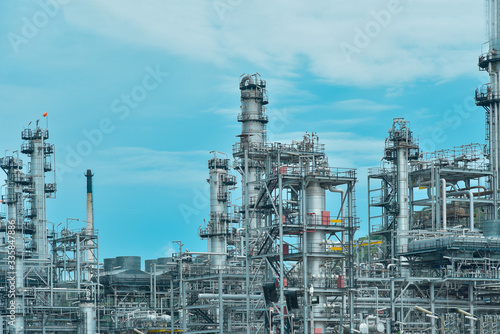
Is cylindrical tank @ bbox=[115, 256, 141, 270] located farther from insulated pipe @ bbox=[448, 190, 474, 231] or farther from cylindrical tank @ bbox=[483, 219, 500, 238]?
cylindrical tank @ bbox=[483, 219, 500, 238]

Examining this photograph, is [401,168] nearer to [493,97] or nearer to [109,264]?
[493,97]

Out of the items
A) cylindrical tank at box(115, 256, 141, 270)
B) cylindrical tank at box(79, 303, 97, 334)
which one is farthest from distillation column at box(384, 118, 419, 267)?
cylindrical tank at box(115, 256, 141, 270)

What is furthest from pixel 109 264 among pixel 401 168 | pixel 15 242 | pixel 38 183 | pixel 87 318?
pixel 401 168

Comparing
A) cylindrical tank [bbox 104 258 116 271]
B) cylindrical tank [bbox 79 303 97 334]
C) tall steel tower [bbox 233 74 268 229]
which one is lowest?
cylindrical tank [bbox 79 303 97 334]

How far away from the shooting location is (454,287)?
71.2m

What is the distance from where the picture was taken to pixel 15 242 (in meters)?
93.2

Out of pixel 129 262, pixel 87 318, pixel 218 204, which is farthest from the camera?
pixel 129 262

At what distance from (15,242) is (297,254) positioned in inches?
1591

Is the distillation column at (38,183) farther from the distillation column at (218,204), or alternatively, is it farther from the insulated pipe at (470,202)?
the insulated pipe at (470,202)

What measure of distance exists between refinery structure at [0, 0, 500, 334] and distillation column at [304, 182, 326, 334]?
94mm

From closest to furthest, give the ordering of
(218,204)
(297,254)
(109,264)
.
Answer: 1. (297,254)
2. (218,204)
3. (109,264)

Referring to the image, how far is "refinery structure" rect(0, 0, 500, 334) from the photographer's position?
6519cm

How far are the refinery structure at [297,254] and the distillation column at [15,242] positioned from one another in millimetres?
175

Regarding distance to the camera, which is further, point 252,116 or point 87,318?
point 252,116
